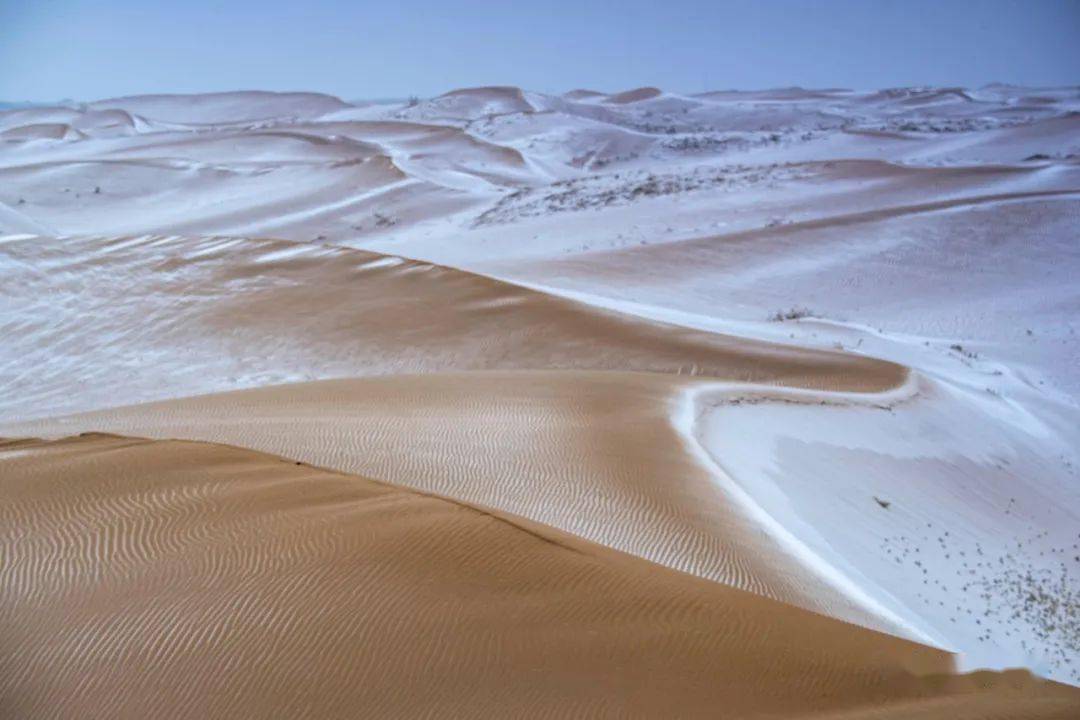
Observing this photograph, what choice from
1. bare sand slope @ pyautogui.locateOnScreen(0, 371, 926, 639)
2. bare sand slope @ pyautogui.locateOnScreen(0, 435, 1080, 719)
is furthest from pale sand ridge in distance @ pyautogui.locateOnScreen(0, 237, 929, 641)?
bare sand slope @ pyautogui.locateOnScreen(0, 435, 1080, 719)

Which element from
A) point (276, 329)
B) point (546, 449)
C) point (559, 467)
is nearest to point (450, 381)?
point (546, 449)

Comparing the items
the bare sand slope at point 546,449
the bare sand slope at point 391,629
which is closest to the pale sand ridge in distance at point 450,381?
the bare sand slope at point 546,449

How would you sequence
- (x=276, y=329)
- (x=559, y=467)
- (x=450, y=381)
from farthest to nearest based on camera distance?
(x=276, y=329)
(x=450, y=381)
(x=559, y=467)

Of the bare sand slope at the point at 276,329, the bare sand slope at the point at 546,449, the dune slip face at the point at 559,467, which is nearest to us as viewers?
the dune slip face at the point at 559,467

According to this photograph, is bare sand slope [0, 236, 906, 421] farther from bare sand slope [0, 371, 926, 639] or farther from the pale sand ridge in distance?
bare sand slope [0, 371, 926, 639]

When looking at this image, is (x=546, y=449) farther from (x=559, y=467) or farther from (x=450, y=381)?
(x=450, y=381)

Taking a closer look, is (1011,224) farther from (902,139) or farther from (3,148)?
(3,148)

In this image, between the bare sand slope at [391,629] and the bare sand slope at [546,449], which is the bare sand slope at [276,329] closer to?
the bare sand slope at [546,449]
